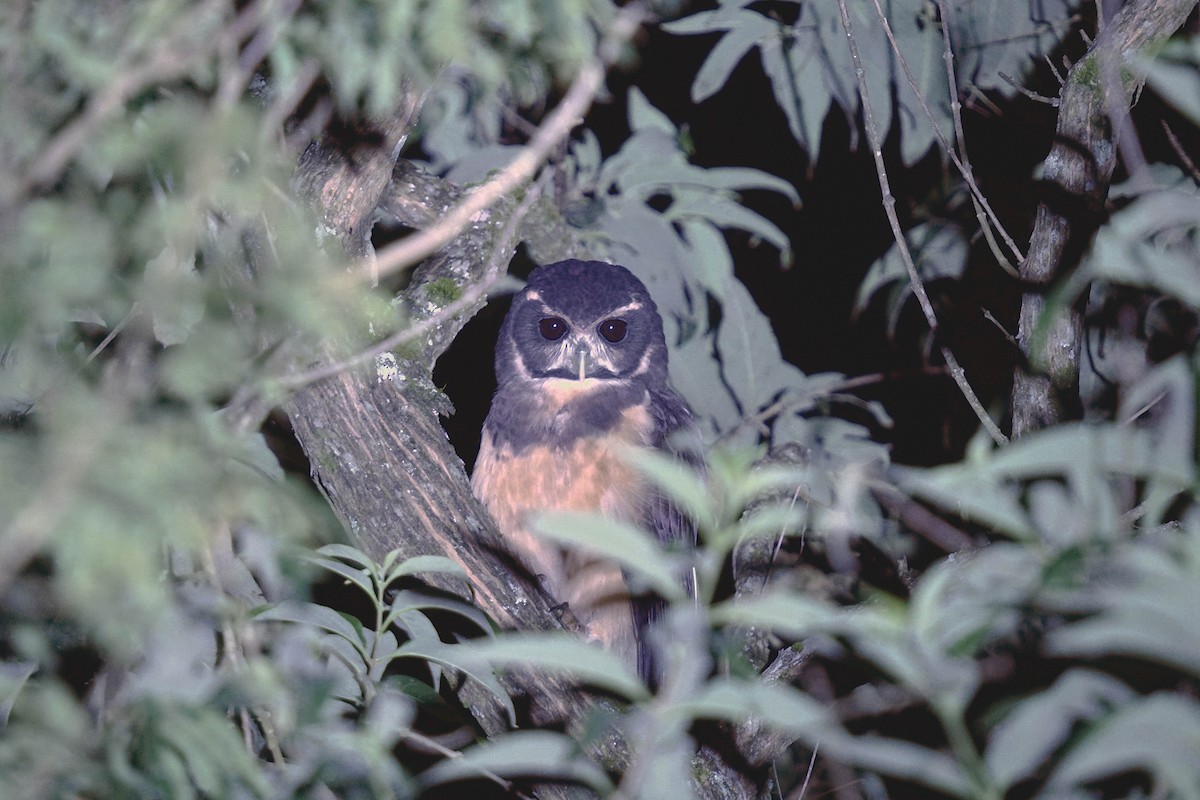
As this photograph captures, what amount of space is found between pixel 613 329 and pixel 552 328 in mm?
248

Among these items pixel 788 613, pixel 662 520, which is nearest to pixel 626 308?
pixel 662 520

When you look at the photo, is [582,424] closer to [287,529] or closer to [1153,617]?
[287,529]

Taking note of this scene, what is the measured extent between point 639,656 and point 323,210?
2.17m

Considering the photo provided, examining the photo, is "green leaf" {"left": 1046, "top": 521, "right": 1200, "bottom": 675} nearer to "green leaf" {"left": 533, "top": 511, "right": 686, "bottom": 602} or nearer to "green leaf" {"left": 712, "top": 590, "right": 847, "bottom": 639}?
"green leaf" {"left": 712, "top": 590, "right": 847, "bottom": 639}

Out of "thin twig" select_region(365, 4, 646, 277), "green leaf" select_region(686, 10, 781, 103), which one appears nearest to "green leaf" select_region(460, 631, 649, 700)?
"thin twig" select_region(365, 4, 646, 277)

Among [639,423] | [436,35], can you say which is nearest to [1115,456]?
[436,35]

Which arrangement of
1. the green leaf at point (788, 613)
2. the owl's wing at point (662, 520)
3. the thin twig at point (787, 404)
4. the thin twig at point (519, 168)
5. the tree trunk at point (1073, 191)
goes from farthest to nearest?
the owl's wing at point (662, 520)
the thin twig at point (787, 404)
the tree trunk at point (1073, 191)
the thin twig at point (519, 168)
the green leaf at point (788, 613)

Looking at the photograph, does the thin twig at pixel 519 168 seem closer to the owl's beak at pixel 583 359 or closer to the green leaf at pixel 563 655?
the green leaf at pixel 563 655

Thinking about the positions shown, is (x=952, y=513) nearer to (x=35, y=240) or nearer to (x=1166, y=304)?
(x=1166, y=304)

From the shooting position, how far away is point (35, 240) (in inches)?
42.1

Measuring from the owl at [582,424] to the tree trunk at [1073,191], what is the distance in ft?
4.40

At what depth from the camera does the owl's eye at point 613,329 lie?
13.1ft

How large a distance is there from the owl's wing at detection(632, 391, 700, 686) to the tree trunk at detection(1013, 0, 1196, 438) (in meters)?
1.23

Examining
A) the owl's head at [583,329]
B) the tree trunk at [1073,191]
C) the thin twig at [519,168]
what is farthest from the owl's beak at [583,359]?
the thin twig at [519,168]
